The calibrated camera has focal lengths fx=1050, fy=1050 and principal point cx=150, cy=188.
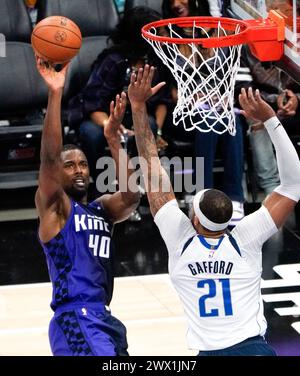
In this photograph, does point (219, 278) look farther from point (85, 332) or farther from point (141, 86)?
point (141, 86)

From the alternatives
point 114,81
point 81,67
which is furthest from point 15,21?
point 114,81

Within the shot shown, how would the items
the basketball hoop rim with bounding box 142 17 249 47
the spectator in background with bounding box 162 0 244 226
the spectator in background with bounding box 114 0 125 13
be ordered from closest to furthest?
1. the basketball hoop rim with bounding box 142 17 249 47
2. the spectator in background with bounding box 162 0 244 226
3. the spectator in background with bounding box 114 0 125 13

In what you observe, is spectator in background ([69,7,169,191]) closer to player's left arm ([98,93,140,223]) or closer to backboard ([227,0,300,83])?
backboard ([227,0,300,83])

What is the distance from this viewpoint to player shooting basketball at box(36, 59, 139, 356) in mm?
4758

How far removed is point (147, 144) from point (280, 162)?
633 mm

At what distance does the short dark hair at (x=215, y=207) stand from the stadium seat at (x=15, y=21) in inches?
179

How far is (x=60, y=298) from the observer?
4.90 m

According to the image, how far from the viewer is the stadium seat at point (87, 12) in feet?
28.4

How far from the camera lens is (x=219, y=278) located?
4539mm

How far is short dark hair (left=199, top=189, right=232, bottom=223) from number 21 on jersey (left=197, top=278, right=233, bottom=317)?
265 mm

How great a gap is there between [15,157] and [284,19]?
138 inches

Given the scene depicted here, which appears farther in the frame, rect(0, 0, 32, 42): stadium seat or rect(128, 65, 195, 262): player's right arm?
rect(0, 0, 32, 42): stadium seat

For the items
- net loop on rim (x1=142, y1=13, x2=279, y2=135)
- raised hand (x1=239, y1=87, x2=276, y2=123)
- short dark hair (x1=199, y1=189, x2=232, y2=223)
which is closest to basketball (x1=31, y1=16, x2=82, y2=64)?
net loop on rim (x1=142, y1=13, x2=279, y2=135)
